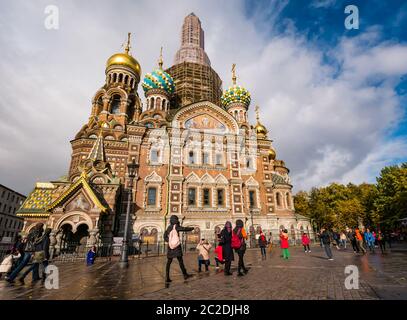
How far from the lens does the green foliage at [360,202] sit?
27.8 metres

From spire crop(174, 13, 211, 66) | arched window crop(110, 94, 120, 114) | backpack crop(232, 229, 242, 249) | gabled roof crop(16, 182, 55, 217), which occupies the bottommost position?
backpack crop(232, 229, 242, 249)

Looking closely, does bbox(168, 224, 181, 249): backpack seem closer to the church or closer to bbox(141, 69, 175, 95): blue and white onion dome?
the church

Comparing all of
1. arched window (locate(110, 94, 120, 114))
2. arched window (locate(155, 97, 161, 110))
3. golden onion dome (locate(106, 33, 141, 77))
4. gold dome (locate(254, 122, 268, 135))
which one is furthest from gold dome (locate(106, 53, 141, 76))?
gold dome (locate(254, 122, 268, 135))

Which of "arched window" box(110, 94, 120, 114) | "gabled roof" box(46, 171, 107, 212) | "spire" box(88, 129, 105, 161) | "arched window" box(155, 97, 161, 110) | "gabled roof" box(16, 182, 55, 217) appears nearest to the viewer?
"gabled roof" box(46, 171, 107, 212)

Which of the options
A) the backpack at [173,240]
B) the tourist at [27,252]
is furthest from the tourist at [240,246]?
the tourist at [27,252]

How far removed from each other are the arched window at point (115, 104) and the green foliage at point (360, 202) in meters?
32.9

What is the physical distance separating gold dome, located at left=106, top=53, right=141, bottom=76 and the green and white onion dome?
14.5m

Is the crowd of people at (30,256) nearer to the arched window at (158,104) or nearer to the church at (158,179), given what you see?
the church at (158,179)

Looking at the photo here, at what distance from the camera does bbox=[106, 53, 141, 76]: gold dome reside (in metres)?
33.0

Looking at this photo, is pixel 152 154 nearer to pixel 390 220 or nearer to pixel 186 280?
pixel 186 280

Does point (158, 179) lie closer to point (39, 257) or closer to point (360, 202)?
point (39, 257)

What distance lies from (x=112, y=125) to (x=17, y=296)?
25.6 m

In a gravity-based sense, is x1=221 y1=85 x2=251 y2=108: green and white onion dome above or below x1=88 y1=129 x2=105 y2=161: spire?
above
